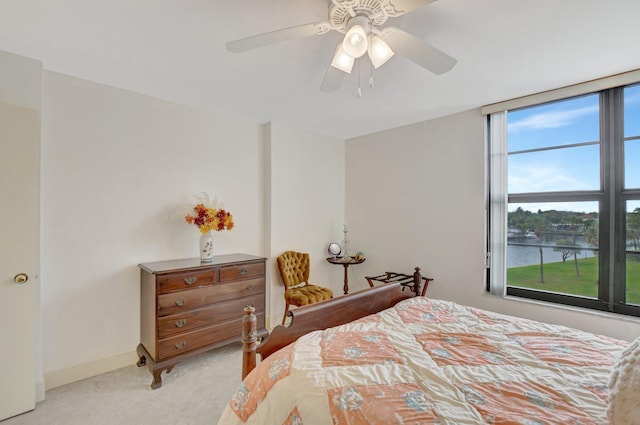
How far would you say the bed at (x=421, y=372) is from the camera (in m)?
1.03

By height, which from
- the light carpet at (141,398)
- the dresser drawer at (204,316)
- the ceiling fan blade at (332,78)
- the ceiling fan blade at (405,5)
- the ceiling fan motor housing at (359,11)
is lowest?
the light carpet at (141,398)

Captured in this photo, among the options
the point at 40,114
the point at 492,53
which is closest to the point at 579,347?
the point at 492,53

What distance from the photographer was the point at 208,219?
287cm

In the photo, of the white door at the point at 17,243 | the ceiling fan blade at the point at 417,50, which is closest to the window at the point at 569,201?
the ceiling fan blade at the point at 417,50

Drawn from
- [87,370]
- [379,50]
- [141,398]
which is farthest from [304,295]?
[379,50]

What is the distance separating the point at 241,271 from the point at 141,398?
1233 millimetres

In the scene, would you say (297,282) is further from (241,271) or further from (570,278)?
(570,278)

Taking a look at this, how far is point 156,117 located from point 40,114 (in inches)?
34.3

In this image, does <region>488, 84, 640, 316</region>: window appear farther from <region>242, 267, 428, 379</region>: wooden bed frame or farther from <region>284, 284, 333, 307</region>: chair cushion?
<region>284, 284, 333, 307</region>: chair cushion

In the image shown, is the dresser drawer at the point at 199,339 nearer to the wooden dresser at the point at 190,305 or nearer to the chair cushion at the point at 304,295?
the wooden dresser at the point at 190,305

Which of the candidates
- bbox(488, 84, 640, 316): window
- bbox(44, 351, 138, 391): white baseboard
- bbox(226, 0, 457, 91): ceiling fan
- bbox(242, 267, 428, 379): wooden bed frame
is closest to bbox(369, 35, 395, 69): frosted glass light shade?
bbox(226, 0, 457, 91): ceiling fan

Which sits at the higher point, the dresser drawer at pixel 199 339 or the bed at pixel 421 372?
the bed at pixel 421 372

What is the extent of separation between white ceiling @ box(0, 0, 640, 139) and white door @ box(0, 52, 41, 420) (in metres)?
0.49

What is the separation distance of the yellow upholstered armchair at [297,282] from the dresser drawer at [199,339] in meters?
0.68
